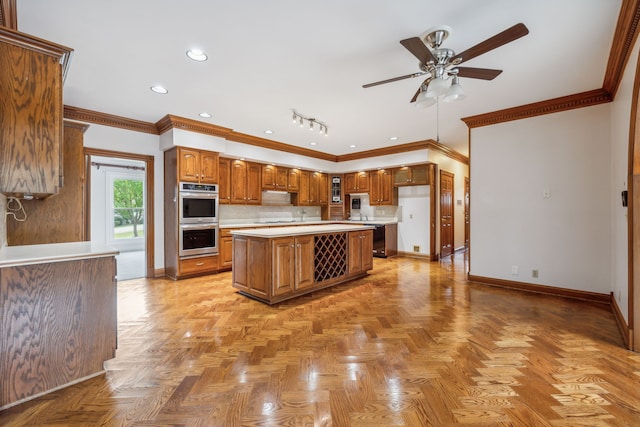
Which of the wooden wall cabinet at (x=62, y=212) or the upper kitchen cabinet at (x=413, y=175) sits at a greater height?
the upper kitchen cabinet at (x=413, y=175)

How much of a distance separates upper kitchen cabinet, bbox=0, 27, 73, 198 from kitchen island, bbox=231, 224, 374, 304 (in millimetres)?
1958

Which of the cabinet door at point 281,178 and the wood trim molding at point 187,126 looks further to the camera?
the cabinet door at point 281,178

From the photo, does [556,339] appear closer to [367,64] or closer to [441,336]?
[441,336]

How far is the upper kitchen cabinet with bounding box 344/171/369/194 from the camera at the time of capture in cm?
720

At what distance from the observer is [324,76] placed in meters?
2.98

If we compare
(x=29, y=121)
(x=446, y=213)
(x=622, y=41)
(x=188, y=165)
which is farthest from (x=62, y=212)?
(x=446, y=213)

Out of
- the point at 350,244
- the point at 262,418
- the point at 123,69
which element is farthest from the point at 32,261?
the point at 350,244

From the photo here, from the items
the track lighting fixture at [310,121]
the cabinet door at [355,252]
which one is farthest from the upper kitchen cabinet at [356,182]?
the cabinet door at [355,252]

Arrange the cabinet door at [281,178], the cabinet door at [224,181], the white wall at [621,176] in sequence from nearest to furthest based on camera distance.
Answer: the white wall at [621,176]
the cabinet door at [224,181]
the cabinet door at [281,178]

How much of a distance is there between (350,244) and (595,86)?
3.58m

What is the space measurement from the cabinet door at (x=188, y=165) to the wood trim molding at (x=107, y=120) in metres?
0.77

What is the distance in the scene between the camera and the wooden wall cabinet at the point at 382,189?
673cm

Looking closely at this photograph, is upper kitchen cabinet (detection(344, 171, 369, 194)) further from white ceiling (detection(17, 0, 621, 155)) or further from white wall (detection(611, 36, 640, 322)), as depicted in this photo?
white wall (detection(611, 36, 640, 322))

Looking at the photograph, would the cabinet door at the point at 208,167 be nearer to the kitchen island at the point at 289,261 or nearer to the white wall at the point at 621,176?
the kitchen island at the point at 289,261
